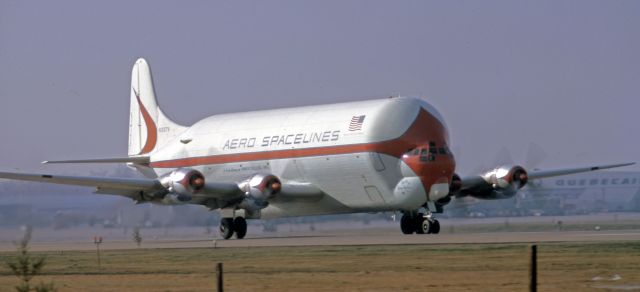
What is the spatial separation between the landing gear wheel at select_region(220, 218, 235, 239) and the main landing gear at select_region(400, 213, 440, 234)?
7.02 metres

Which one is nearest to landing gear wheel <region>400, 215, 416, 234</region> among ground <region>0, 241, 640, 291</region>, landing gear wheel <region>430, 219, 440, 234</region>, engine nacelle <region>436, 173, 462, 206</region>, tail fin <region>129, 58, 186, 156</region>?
landing gear wheel <region>430, 219, 440, 234</region>

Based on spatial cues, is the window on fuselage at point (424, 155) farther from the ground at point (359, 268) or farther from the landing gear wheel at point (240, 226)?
the ground at point (359, 268)

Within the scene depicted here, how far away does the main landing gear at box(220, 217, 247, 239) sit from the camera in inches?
2219

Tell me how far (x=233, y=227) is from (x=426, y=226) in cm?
815

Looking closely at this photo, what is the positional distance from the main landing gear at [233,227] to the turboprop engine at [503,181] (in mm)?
9057

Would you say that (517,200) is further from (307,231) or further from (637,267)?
(637,267)

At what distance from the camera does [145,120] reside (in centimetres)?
6825

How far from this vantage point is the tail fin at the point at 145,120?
66750mm

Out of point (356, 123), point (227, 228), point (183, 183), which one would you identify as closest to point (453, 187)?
point (356, 123)

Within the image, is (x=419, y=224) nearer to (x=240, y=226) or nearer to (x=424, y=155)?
(x=424, y=155)

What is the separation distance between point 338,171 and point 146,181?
24.7 feet

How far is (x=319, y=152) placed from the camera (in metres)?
55.8

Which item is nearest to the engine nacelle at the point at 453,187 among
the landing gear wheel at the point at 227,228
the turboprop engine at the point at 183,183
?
the landing gear wheel at the point at 227,228

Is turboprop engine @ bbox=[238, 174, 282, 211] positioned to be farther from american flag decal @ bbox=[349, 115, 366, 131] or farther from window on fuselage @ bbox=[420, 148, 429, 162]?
window on fuselage @ bbox=[420, 148, 429, 162]
